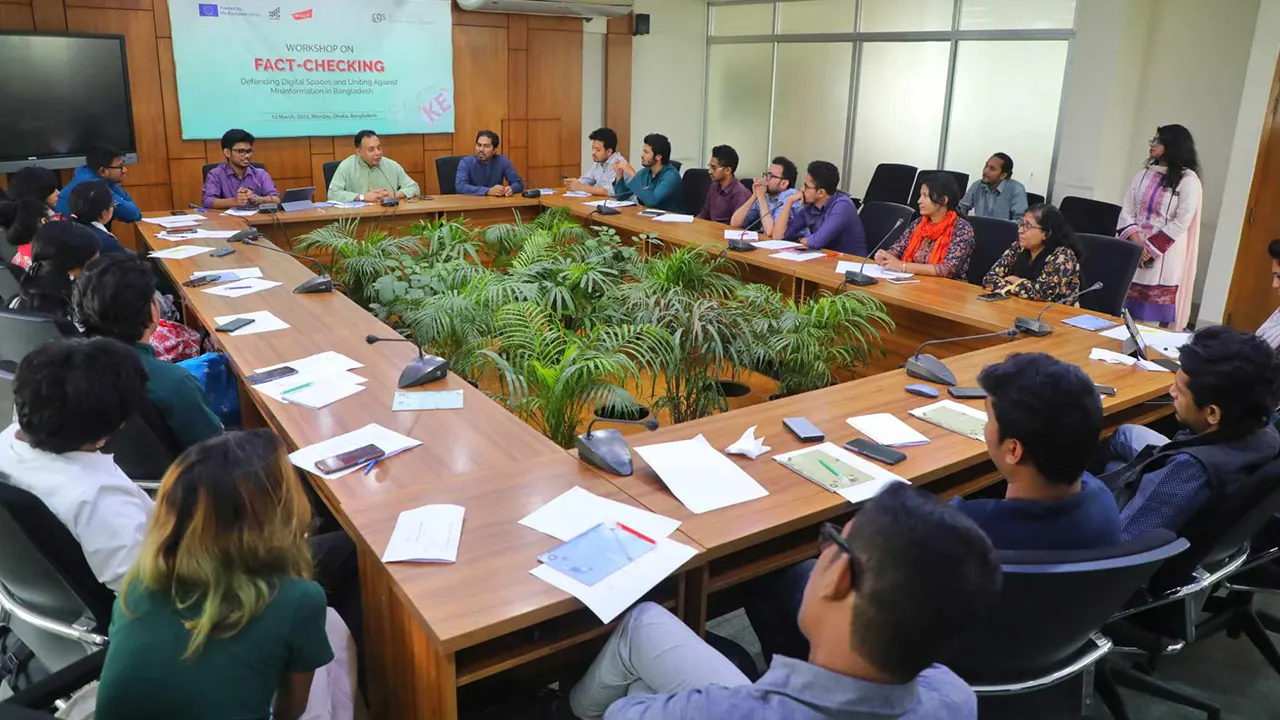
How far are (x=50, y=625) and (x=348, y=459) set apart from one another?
684 mm

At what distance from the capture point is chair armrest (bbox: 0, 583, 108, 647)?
1.72 m

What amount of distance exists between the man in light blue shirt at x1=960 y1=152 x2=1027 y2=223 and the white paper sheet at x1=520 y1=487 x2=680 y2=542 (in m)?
4.84

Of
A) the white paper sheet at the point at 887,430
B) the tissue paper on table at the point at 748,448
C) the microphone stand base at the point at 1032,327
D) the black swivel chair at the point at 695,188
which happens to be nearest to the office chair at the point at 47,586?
the tissue paper on table at the point at 748,448

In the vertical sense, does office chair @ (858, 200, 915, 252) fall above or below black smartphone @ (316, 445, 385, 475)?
above

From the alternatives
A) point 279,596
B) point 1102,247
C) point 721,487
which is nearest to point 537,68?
point 1102,247

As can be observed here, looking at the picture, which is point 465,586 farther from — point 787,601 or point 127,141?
point 127,141

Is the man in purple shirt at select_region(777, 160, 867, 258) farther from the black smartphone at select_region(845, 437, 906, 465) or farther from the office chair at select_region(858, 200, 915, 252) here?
the black smartphone at select_region(845, 437, 906, 465)

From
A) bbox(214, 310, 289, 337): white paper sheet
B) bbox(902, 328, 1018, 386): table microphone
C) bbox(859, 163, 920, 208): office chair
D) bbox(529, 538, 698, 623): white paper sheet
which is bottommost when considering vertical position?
bbox(529, 538, 698, 623): white paper sheet

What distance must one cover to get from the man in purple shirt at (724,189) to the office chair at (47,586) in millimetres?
4786

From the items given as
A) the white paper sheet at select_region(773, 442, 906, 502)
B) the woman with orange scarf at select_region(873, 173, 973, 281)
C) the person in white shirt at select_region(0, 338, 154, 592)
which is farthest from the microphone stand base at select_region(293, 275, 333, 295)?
the woman with orange scarf at select_region(873, 173, 973, 281)

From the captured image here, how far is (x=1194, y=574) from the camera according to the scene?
81.2 inches

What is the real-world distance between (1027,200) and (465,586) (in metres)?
5.68

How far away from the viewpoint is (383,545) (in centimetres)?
177

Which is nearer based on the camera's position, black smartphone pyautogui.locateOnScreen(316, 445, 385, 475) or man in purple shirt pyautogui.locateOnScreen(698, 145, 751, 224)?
black smartphone pyautogui.locateOnScreen(316, 445, 385, 475)
